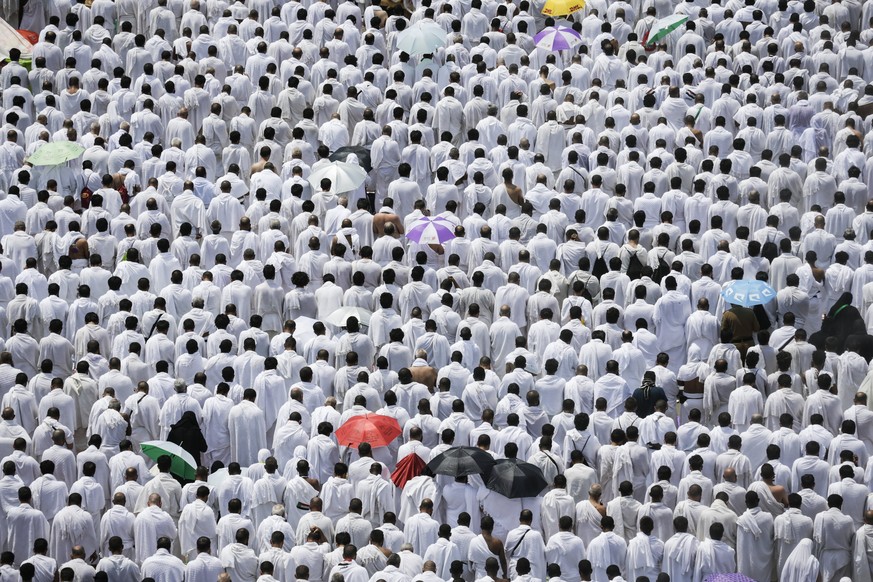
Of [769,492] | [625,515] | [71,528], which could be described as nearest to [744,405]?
[769,492]

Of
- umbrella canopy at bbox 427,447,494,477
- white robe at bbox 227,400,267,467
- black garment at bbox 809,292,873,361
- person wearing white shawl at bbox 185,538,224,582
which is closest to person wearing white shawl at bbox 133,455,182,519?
person wearing white shawl at bbox 185,538,224,582

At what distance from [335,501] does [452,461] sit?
1.51 m

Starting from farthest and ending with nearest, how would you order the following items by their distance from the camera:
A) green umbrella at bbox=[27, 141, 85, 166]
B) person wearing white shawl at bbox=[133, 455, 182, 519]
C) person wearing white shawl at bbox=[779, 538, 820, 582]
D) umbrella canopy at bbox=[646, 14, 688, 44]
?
umbrella canopy at bbox=[646, 14, 688, 44], green umbrella at bbox=[27, 141, 85, 166], person wearing white shawl at bbox=[133, 455, 182, 519], person wearing white shawl at bbox=[779, 538, 820, 582]

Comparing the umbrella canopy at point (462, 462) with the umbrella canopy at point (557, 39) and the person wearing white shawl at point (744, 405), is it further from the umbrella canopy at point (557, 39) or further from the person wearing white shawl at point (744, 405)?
the umbrella canopy at point (557, 39)

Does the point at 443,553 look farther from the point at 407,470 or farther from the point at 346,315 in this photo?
the point at 346,315

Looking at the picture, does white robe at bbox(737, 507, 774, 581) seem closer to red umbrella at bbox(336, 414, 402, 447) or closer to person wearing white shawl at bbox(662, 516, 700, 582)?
person wearing white shawl at bbox(662, 516, 700, 582)

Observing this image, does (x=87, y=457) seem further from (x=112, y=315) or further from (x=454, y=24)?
(x=454, y=24)

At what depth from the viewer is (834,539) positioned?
890 inches

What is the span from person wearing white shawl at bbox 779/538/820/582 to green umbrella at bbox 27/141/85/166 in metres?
12.5

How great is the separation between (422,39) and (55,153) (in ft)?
21.2

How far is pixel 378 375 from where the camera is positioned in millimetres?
24844

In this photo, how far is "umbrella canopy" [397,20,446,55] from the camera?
31333mm

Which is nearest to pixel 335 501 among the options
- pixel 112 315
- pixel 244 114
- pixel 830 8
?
pixel 112 315

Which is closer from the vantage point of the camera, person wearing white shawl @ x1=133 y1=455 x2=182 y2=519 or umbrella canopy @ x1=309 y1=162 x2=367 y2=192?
person wearing white shawl @ x1=133 y1=455 x2=182 y2=519
